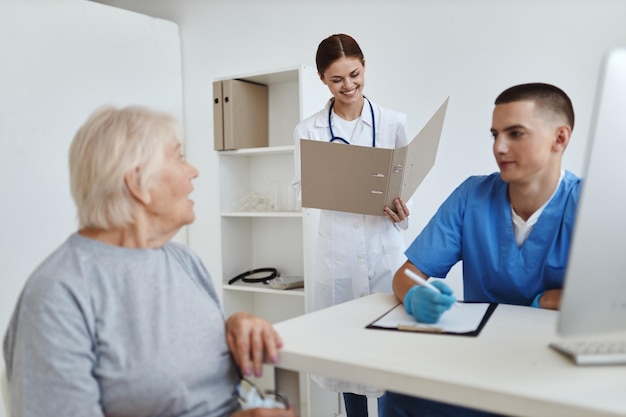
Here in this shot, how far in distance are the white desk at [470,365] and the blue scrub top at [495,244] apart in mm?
178

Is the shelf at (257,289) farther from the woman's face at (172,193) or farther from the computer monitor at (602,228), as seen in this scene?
the computer monitor at (602,228)

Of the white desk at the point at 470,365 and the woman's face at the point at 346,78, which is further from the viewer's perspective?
the woman's face at the point at 346,78

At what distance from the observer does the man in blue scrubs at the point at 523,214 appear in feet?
4.57

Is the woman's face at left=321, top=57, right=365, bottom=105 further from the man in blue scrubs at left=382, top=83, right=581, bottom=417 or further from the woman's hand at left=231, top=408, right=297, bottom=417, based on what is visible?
the woman's hand at left=231, top=408, right=297, bottom=417

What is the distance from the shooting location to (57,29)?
282 centimetres

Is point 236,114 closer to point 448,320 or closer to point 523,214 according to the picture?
point 523,214

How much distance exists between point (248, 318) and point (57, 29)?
91.3 inches

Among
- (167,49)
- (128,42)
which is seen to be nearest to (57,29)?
(128,42)

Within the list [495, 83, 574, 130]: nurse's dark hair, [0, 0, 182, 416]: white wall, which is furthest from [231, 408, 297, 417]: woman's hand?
[0, 0, 182, 416]: white wall

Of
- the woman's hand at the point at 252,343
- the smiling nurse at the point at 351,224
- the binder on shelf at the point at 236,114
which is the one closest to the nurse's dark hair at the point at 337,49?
the smiling nurse at the point at 351,224

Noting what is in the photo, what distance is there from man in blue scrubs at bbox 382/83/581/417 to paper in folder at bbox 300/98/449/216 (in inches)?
14.3

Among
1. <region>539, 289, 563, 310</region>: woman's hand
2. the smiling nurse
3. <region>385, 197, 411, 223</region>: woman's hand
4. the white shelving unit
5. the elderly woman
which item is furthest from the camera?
the white shelving unit

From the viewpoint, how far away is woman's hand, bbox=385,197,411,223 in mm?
1993

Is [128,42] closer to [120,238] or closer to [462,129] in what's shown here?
[462,129]
